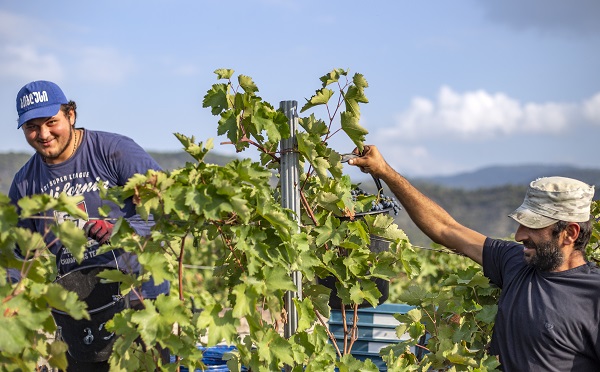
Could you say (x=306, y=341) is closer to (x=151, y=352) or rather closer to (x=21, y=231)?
(x=151, y=352)

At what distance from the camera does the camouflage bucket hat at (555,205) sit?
3.16m

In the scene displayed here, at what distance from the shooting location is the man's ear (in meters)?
3.17

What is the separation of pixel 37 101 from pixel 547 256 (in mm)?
2090

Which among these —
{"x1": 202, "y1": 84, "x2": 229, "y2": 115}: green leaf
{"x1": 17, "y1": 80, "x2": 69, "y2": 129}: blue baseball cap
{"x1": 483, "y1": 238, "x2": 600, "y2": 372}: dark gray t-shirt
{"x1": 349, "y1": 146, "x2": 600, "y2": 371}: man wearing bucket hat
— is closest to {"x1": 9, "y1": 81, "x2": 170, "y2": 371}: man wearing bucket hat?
{"x1": 17, "y1": 80, "x2": 69, "y2": 129}: blue baseball cap

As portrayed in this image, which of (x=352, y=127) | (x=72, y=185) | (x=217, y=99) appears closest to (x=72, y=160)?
(x=72, y=185)

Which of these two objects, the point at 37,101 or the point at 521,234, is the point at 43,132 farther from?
the point at 521,234

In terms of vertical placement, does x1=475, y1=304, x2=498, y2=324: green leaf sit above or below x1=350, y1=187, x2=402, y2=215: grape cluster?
below

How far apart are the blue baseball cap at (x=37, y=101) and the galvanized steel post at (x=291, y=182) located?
41.9 inches

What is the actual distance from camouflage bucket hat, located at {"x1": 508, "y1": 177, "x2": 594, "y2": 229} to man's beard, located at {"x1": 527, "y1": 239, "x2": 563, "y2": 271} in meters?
0.07

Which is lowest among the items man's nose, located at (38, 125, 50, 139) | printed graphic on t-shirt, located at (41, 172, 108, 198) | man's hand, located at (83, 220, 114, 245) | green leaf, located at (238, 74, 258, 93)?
man's hand, located at (83, 220, 114, 245)

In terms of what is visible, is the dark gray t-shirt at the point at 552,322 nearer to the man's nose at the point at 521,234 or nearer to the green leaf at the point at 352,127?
the man's nose at the point at 521,234

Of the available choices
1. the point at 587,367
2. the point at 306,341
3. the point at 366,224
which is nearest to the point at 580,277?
the point at 587,367

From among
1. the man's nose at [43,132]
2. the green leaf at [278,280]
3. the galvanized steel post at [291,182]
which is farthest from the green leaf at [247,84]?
the man's nose at [43,132]

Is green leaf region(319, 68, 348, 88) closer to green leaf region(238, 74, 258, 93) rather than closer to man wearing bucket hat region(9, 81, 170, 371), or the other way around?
green leaf region(238, 74, 258, 93)
